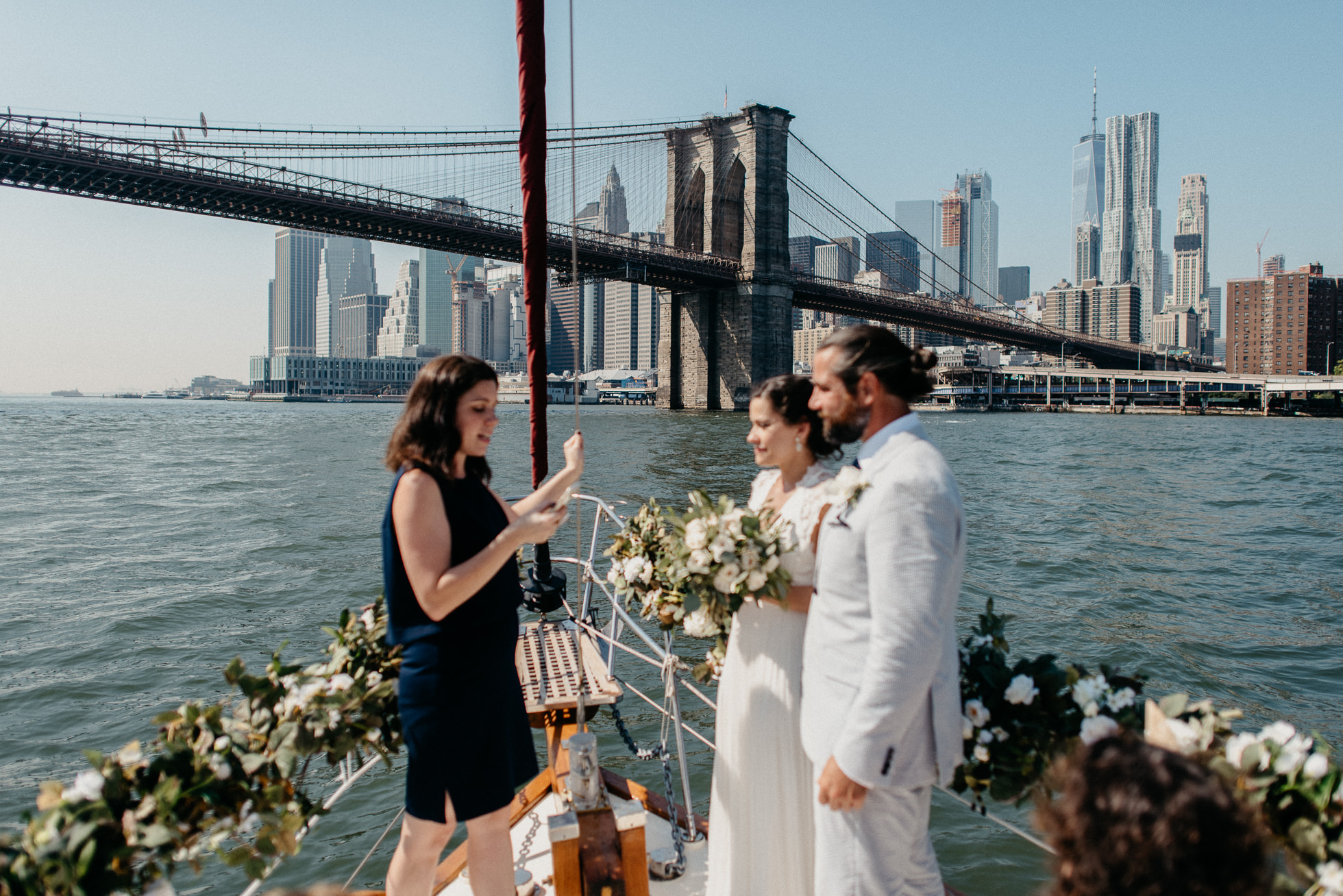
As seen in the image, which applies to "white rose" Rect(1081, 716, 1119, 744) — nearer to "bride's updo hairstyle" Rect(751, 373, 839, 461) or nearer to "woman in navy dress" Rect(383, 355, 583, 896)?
"bride's updo hairstyle" Rect(751, 373, 839, 461)

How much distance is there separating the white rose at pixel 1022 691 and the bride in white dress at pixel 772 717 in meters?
0.50

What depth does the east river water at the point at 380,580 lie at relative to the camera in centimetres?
513

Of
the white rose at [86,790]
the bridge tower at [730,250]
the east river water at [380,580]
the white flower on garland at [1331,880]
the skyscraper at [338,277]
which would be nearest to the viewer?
the white flower on garland at [1331,880]

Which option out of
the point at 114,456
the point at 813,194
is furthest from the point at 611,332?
the point at 114,456

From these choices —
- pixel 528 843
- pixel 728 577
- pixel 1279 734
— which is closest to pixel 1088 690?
pixel 1279 734

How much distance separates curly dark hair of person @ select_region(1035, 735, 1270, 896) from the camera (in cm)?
86

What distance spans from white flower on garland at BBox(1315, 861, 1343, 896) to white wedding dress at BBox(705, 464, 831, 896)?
1.01 meters

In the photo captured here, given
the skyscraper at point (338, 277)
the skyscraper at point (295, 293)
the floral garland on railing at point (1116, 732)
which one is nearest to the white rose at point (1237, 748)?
the floral garland on railing at point (1116, 732)

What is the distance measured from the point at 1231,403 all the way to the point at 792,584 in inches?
2984

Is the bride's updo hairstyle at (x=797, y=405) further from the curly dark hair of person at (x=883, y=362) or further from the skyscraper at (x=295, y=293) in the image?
the skyscraper at (x=295, y=293)

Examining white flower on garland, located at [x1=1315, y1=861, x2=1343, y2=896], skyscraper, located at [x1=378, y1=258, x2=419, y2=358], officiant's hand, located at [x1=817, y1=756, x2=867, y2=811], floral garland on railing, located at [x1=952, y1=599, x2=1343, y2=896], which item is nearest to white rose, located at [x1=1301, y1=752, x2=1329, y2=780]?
floral garland on railing, located at [x1=952, y1=599, x2=1343, y2=896]

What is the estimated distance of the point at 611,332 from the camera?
469ft

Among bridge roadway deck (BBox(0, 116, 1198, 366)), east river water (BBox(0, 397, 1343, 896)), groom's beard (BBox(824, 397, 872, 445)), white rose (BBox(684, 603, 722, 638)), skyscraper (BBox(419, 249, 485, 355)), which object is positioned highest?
skyscraper (BBox(419, 249, 485, 355))

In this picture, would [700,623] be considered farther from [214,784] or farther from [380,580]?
[380,580]
